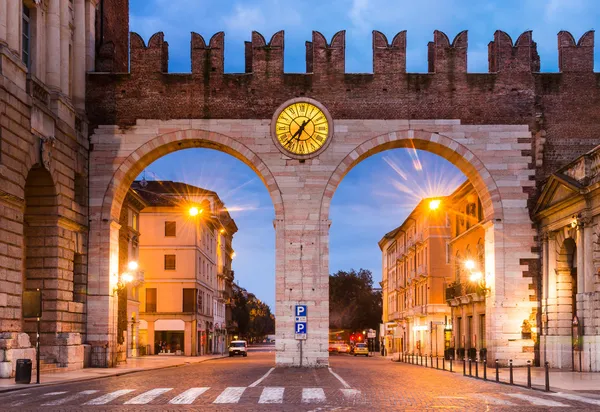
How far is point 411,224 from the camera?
77625mm

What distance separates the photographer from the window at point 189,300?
7050cm

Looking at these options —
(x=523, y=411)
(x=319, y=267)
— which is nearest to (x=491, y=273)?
(x=319, y=267)

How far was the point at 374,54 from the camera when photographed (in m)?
36.1

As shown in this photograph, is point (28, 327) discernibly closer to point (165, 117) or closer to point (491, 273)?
point (165, 117)

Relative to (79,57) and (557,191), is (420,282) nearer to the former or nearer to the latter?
(557,191)

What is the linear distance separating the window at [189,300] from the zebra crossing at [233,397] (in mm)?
50024

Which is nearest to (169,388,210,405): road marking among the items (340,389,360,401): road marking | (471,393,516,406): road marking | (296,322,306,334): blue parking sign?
(340,389,360,401): road marking

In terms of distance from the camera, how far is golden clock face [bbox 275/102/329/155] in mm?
35219

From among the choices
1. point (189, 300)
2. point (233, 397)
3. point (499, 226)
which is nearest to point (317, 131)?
point (499, 226)

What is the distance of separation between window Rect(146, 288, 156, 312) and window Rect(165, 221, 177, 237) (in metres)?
4.56

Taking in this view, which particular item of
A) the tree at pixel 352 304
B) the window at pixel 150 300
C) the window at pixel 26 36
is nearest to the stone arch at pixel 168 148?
the window at pixel 26 36

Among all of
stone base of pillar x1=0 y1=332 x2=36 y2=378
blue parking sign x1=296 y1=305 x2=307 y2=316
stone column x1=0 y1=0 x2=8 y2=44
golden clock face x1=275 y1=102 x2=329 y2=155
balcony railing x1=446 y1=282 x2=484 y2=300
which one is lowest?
stone base of pillar x1=0 y1=332 x2=36 y2=378

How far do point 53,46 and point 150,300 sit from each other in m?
40.3

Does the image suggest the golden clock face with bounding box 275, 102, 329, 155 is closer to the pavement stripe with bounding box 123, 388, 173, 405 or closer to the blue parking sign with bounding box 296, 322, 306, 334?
the blue parking sign with bounding box 296, 322, 306, 334
